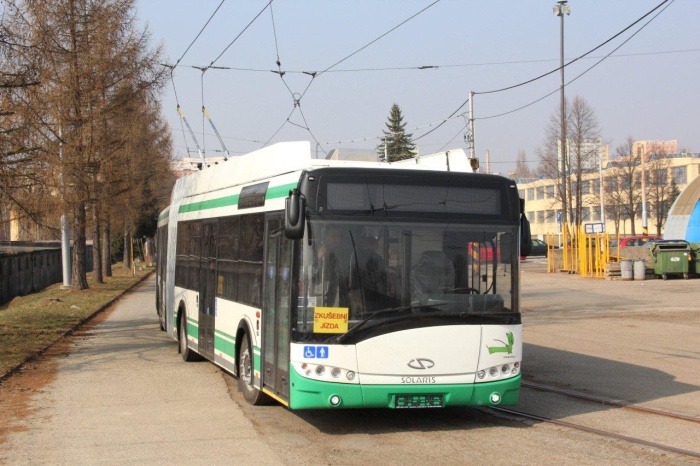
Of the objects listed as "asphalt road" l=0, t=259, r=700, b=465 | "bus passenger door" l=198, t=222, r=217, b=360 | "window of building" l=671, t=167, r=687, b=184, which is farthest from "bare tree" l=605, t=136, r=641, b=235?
"bus passenger door" l=198, t=222, r=217, b=360

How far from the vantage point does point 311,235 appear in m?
8.59

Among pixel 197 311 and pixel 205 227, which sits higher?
pixel 205 227

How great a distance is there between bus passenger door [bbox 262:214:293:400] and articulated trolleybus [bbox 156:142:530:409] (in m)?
0.02

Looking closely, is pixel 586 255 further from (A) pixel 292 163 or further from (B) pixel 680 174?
(B) pixel 680 174

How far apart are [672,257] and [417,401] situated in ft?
106

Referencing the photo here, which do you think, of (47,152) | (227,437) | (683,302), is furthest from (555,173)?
(227,437)

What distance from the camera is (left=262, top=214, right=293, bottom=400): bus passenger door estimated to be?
348 inches

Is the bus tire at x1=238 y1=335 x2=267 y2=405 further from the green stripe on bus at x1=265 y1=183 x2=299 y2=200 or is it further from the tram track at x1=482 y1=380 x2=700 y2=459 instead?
the tram track at x1=482 y1=380 x2=700 y2=459

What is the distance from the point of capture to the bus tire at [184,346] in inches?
578

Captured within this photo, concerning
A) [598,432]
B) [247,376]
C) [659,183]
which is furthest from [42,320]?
[659,183]

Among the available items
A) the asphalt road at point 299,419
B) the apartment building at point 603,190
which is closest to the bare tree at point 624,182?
the apartment building at point 603,190

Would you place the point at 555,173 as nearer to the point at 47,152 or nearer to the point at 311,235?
the point at 47,152

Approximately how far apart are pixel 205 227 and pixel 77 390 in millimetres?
3001

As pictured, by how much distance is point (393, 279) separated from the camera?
8.61 meters
